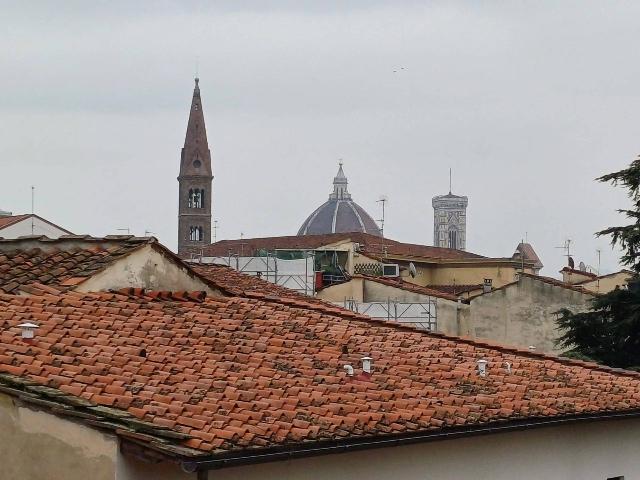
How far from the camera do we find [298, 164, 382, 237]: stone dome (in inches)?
5300

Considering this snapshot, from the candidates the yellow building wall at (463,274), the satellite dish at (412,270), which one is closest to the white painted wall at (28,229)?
the satellite dish at (412,270)

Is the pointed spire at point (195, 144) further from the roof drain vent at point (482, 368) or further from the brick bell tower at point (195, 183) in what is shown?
the roof drain vent at point (482, 368)

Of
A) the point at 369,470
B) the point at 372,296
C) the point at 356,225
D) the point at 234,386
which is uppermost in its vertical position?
the point at 356,225

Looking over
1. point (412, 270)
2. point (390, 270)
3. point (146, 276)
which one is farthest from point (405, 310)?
point (146, 276)

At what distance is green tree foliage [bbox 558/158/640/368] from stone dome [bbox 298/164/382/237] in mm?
106090

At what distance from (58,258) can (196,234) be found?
122 meters

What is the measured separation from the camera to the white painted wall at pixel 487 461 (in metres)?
8.71

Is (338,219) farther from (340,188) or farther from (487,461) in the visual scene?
(487,461)

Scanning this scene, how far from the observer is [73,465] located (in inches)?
311

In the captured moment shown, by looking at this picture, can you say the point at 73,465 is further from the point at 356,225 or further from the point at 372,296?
the point at 356,225

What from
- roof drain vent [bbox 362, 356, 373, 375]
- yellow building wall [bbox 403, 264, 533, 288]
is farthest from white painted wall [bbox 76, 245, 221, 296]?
yellow building wall [bbox 403, 264, 533, 288]

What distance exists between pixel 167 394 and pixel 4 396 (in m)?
1.06

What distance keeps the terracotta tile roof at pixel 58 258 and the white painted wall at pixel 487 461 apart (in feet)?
11.6

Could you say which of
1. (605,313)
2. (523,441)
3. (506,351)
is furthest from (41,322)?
(605,313)
